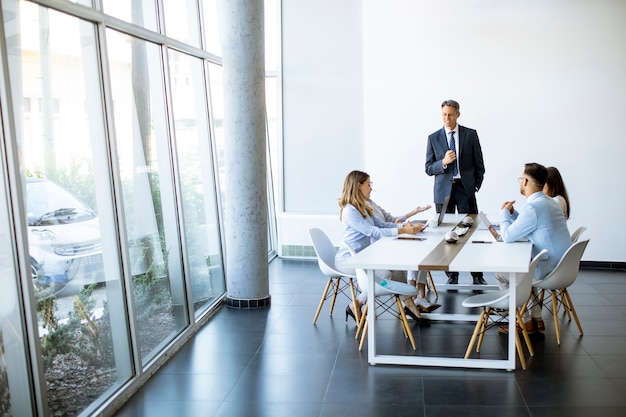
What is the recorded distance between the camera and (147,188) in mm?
6320

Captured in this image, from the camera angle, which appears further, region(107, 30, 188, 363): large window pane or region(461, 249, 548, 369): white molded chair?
region(107, 30, 188, 363): large window pane

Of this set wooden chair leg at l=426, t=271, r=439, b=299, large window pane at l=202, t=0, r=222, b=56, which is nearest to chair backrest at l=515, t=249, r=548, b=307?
wooden chair leg at l=426, t=271, r=439, b=299

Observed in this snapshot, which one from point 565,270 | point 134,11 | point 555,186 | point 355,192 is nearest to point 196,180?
point 355,192

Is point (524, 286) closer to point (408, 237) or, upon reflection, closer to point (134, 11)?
point (408, 237)

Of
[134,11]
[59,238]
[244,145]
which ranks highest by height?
[134,11]

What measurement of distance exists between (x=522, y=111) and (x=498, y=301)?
4775mm

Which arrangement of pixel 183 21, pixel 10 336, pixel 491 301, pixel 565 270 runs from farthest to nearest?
pixel 183 21, pixel 565 270, pixel 491 301, pixel 10 336

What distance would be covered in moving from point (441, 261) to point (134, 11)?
10.2 feet

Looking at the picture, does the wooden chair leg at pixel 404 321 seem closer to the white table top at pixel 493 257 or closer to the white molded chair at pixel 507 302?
the white molded chair at pixel 507 302

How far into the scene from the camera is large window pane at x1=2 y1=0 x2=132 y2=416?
174 inches

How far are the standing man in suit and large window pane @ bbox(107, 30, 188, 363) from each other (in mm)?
2962

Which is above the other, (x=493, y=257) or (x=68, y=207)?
(x=68, y=207)

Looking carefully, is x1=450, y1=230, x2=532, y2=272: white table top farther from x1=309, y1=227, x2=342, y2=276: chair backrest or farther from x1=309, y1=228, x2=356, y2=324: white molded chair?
x1=309, y1=227, x2=342, y2=276: chair backrest

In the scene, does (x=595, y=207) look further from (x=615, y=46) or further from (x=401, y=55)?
(x=401, y=55)
